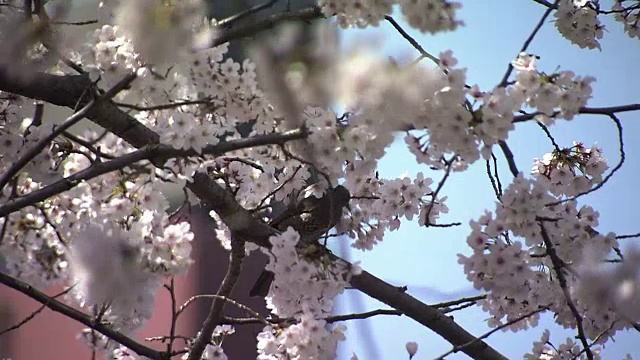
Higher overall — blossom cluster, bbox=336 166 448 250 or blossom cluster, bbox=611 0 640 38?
blossom cluster, bbox=611 0 640 38

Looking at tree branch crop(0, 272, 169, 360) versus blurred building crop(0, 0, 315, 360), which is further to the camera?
blurred building crop(0, 0, 315, 360)

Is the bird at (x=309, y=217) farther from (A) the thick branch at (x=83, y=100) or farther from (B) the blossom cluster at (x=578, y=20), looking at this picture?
(B) the blossom cluster at (x=578, y=20)

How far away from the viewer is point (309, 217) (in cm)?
169

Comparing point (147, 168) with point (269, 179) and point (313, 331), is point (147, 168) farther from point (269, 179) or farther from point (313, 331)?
point (269, 179)

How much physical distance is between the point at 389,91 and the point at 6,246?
92cm

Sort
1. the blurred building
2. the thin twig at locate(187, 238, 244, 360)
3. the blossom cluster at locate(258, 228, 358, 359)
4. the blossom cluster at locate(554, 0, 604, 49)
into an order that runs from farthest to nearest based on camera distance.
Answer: the blurred building < the blossom cluster at locate(554, 0, 604, 49) < the thin twig at locate(187, 238, 244, 360) < the blossom cluster at locate(258, 228, 358, 359)

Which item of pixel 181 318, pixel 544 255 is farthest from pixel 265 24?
pixel 181 318

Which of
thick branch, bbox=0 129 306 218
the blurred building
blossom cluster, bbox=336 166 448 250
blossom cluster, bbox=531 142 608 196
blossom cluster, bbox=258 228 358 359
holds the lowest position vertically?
blossom cluster, bbox=258 228 358 359

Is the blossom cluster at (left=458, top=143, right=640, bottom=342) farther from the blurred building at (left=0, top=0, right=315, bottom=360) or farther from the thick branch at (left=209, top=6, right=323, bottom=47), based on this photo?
the blurred building at (left=0, top=0, right=315, bottom=360)

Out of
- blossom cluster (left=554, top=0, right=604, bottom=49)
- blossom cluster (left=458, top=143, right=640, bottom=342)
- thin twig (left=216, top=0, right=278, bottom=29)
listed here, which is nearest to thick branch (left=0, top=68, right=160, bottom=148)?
thin twig (left=216, top=0, right=278, bottom=29)

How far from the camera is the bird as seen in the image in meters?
1.58

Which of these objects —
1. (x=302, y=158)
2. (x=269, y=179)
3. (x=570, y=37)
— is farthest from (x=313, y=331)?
(x=570, y=37)

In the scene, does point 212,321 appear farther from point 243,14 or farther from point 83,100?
point 243,14

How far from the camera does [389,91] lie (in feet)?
2.70
